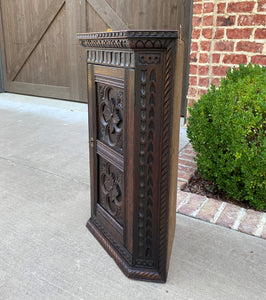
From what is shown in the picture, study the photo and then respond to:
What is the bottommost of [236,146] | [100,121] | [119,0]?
[236,146]

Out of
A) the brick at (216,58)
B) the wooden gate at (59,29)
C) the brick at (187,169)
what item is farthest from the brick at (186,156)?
the wooden gate at (59,29)

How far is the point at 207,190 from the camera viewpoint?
292 centimetres

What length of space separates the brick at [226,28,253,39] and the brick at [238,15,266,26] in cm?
6

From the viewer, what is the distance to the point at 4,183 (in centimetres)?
298

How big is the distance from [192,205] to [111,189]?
88 cm

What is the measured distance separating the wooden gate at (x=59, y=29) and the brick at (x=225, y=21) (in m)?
0.87

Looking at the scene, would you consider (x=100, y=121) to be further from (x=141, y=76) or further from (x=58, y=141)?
(x=58, y=141)

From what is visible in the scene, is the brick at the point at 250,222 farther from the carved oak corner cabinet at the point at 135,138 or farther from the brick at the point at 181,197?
the carved oak corner cabinet at the point at 135,138

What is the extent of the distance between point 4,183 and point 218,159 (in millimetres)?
1970

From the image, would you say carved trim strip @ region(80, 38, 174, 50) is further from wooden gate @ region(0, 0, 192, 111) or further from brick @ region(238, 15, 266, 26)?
wooden gate @ region(0, 0, 192, 111)

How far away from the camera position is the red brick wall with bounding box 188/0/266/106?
3.50 m

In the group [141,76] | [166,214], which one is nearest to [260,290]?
[166,214]

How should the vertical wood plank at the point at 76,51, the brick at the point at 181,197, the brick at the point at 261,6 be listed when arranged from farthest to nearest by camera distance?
the vertical wood plank at the point at 76,51 → the brick at the point at 261,6 → the brick at the point at 181,197

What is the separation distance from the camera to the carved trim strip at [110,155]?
1.79 m
